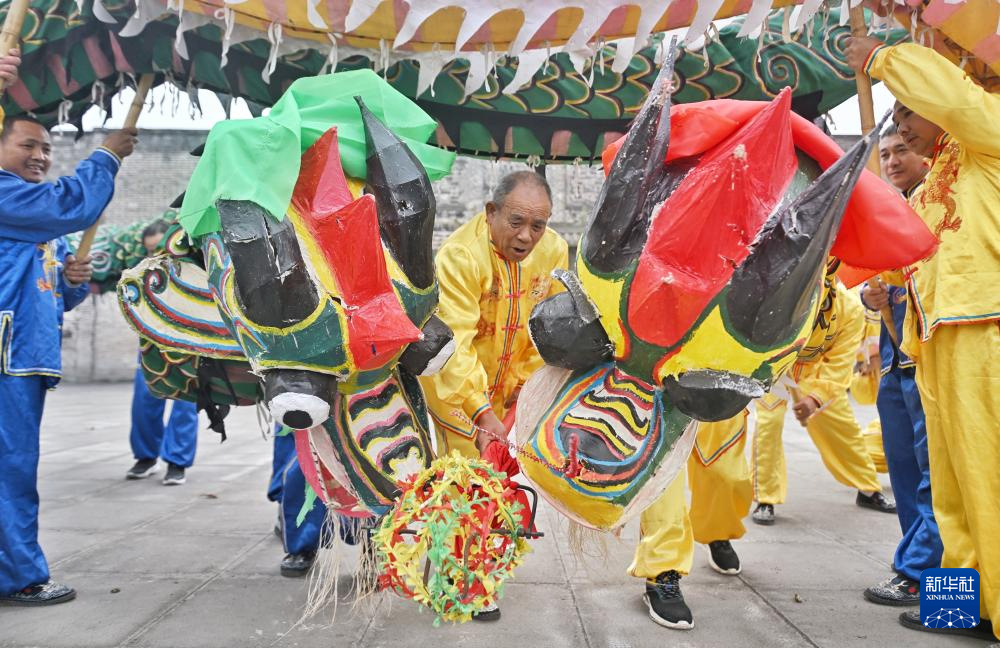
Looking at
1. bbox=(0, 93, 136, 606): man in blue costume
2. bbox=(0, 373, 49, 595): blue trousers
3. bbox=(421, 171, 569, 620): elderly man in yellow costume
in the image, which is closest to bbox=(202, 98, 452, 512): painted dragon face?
bbox=(421, 171, 569, 620): elderly man in yellow costume

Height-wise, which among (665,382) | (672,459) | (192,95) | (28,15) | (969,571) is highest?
(28,15)

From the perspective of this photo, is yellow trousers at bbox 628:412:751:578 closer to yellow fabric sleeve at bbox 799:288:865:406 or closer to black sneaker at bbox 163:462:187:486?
yellow fabric sleeve at bbox 799:288:865:406

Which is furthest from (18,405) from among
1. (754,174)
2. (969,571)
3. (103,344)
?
(103,344)

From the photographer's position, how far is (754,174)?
1.59m

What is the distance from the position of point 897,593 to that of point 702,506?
2.59 ft

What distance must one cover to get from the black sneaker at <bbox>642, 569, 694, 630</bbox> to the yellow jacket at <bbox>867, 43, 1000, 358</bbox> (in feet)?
4.00

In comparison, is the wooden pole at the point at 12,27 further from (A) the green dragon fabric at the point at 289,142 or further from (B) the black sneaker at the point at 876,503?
(B) the black sneaker at the point at 876,503

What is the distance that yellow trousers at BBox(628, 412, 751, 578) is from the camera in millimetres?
2715

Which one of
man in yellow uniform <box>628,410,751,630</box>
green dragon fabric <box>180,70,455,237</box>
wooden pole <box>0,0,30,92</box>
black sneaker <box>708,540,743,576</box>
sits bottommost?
black sneaker <box>708,540,743,576</box>

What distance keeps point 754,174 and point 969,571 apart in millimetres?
1850

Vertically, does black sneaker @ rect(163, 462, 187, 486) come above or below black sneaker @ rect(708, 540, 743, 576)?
below

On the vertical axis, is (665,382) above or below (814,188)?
below

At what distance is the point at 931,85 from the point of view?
6.89ft

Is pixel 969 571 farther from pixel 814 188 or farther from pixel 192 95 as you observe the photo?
pixel 192 95
